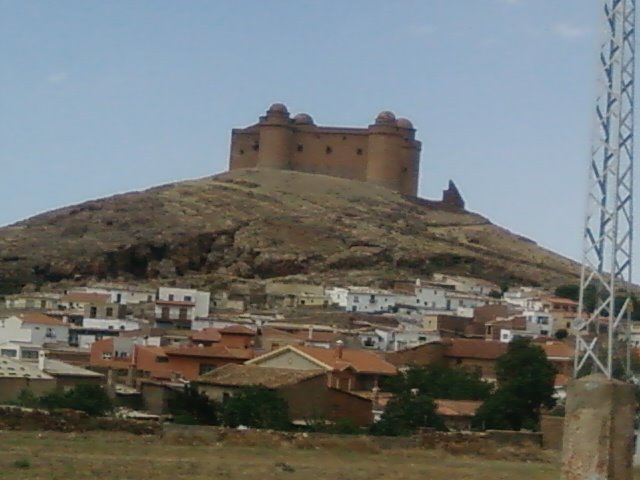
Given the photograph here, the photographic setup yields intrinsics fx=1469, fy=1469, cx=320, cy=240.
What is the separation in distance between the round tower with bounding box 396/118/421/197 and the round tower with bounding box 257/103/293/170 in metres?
7.80

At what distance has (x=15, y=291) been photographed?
3231 inches

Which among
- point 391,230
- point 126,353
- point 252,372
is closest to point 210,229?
point 391,230

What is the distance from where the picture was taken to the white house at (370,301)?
74.0m

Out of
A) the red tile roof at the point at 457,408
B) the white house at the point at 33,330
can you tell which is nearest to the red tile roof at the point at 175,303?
the white house at the point at 33,330

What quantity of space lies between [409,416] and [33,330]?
29355 mm

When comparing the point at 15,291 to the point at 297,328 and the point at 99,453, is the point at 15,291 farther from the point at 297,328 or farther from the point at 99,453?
the point at 99,453

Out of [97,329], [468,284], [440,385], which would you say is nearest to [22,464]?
[440,385]

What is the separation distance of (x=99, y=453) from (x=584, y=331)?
6480 mm

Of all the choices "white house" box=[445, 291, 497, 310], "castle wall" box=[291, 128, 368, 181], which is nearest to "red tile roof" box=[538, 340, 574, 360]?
"white house" box=[445, 291, 497, 310]

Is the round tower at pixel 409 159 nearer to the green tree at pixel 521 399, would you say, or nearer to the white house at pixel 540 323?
the white house at pixel 540 323

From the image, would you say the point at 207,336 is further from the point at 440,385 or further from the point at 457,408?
the point at 457,408

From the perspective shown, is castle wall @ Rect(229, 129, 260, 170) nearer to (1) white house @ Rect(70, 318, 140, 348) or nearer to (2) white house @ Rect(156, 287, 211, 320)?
(2) white house @ Rect(156, 287, 211, 320)

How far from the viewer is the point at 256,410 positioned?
29.0 meters

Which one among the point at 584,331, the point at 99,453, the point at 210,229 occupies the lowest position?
the point at 99,453
